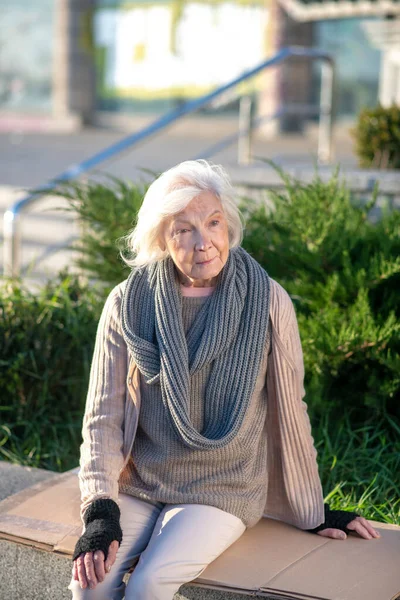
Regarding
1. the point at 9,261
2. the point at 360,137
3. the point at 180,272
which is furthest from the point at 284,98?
the point at 180,272

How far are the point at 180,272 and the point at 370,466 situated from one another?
1324 mm

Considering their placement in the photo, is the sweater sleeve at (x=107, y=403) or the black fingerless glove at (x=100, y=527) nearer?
the black fingerless glove at (x=100, y=527)

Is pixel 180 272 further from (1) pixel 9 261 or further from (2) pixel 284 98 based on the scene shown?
(2) pixel 284 98

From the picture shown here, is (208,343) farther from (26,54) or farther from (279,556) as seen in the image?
(26,54)

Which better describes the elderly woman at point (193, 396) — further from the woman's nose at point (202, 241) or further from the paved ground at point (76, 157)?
the paved ground at point (76, 157)

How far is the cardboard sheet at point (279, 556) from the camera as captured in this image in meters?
2.39

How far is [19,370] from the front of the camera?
13.6 ft

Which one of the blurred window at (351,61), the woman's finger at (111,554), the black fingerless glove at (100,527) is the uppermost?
the blurred window at (351,61)

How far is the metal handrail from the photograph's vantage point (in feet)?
17.4

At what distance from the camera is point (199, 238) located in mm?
2576

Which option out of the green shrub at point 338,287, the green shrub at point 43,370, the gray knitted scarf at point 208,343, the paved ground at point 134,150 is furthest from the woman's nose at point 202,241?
the paved ground at point 134,150

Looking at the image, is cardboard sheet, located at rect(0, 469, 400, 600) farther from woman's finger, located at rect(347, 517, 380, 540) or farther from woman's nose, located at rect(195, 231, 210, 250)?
woman's nose, located at rect(195, 231, 210, 250)

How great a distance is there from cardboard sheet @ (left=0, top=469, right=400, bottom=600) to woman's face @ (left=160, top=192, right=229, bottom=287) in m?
0.77

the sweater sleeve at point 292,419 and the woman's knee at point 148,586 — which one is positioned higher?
the sweater sleeve at point 292,419
